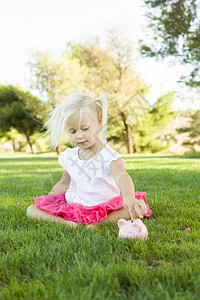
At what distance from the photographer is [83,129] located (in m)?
2.45

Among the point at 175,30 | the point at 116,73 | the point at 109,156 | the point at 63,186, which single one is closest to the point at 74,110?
the point at 109,156

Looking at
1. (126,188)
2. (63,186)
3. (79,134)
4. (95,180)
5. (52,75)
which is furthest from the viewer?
(52,75)

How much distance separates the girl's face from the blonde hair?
0.05 metres

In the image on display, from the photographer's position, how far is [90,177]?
8.42 feet

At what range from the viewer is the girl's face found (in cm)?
243

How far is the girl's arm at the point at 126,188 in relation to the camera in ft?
6.45

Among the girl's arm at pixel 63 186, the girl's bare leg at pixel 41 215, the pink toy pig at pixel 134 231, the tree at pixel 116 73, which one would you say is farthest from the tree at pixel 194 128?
the pink toy pig at pixel 134 231

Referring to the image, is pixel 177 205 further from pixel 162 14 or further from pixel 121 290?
pixel 162 14

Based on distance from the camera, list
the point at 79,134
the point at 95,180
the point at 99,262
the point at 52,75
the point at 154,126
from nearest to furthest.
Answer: the point at 99,262 → the point at 79,134 → the point at 95,180 → the point at 52,75 → the point at 154,126

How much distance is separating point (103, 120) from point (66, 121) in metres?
0.35

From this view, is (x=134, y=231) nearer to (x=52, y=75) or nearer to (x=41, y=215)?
(x=41, y=215)

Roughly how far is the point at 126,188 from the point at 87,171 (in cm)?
56

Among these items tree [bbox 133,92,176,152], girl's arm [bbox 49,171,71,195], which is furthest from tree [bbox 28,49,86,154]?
girl's arm [bbox 49,171,71,195]

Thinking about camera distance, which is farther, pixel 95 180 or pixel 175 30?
pixel 175 30
